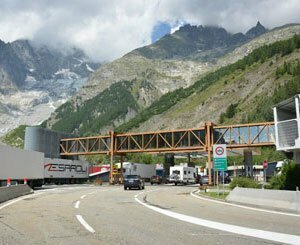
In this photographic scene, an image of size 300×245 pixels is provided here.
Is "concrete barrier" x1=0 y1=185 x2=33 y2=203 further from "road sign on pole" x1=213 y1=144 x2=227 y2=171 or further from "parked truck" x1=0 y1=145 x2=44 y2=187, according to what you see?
"road sign on pole" x1=213 y1=144 x2=227 y2=171

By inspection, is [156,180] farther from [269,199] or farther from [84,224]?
[84,224]

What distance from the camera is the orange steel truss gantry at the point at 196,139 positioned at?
6175cm

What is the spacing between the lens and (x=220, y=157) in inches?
1072

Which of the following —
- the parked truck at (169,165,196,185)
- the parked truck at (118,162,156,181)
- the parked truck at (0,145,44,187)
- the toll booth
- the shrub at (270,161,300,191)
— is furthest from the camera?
the parked truck at (118,162,156,181)

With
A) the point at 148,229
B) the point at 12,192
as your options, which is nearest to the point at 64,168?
the point at 12,192

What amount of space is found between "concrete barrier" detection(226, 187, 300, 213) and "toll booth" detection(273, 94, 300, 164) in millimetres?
5481

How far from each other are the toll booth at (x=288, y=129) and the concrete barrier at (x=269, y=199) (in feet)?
18.0

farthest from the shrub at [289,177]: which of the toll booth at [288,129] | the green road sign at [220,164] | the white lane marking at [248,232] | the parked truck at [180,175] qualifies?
the parked truck at [180,175]

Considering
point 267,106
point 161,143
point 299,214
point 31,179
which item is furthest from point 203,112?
point 299,214

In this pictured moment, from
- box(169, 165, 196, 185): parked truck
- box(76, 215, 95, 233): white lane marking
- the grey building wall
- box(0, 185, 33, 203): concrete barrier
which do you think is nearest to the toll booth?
box(76, 215, 95, 233): white lane marking

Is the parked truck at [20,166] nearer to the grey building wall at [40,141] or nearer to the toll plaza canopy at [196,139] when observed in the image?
the toll plaza canopy at [196,139]

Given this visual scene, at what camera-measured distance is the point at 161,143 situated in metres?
76.3

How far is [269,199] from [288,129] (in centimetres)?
962

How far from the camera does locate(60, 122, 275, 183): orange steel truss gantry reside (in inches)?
2431
